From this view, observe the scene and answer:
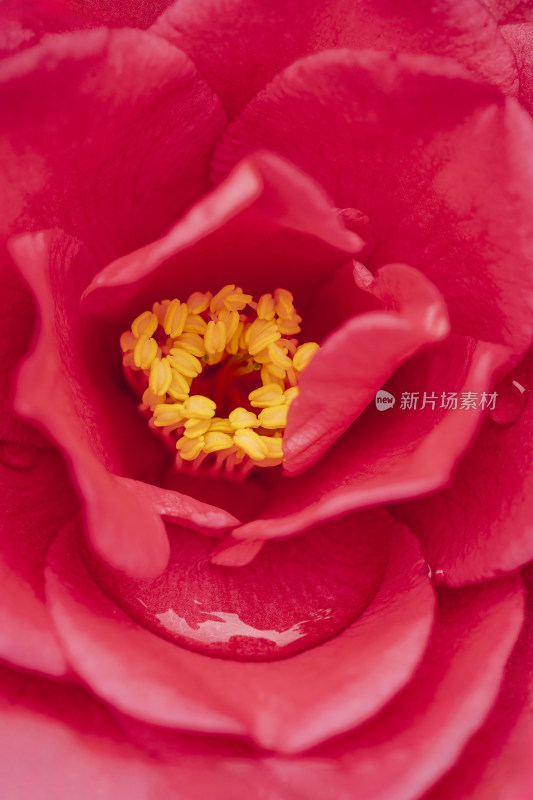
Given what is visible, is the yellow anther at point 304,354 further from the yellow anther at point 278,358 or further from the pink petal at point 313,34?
the pink petal at point 313,34

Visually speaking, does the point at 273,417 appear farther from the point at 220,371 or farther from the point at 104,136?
the point at 104,136

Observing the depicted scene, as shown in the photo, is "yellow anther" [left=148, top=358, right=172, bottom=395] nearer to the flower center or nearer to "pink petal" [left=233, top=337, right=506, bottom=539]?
the flower center

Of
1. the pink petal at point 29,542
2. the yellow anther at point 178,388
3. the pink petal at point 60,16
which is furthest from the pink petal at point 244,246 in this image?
the pink petal at point 60,16

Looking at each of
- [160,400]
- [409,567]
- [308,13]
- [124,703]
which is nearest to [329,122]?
[308,13]

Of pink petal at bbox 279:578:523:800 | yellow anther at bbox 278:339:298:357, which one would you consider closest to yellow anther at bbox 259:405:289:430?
yellow anther at bbox 278:339:298:357

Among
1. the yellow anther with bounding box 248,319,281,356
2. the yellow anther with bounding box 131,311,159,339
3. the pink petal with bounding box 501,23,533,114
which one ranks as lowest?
the yellow anther with bounding box 248,319,281,356

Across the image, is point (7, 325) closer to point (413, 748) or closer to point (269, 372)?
point (269, 372)
